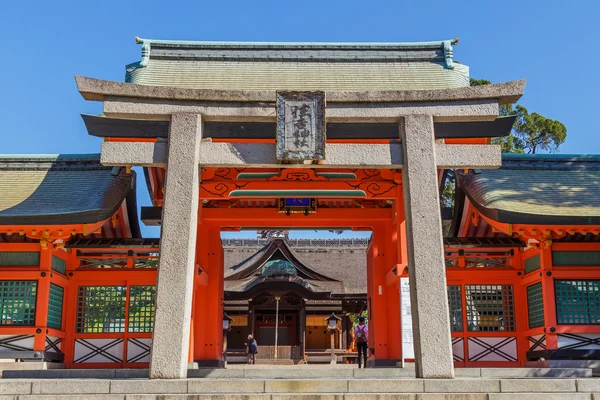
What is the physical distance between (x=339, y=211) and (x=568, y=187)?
18.7 feet

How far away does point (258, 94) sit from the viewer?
36.4 feet

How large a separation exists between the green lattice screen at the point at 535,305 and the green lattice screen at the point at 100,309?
970 cm

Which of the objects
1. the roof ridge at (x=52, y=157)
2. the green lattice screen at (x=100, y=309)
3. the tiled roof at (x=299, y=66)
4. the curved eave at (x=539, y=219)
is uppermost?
the tiled roof at (x=299, y=66)

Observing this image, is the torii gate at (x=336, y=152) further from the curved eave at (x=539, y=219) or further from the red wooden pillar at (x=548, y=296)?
the red wooden pillar at (x=548, y=296)

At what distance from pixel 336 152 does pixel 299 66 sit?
8.02 meters

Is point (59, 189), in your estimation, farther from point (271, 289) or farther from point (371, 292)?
point (271, 289)

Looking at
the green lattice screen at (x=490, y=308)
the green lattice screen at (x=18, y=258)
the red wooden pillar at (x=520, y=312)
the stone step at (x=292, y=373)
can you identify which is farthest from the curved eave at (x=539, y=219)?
the green lattice screen at (x=18, y=258)

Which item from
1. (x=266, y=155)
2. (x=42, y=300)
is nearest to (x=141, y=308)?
(x=42, y=300)

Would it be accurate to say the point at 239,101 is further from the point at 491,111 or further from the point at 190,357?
the point at 190,357

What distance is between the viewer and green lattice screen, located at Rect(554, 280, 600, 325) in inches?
583

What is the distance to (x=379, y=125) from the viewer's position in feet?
38.0

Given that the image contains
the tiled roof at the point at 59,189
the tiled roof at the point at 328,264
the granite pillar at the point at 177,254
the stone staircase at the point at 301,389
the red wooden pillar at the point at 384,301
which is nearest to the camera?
the stone staircase at the point at 301,389

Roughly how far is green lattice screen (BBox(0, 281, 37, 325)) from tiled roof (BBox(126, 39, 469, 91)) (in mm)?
5911

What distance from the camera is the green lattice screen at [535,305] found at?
50.0ft
